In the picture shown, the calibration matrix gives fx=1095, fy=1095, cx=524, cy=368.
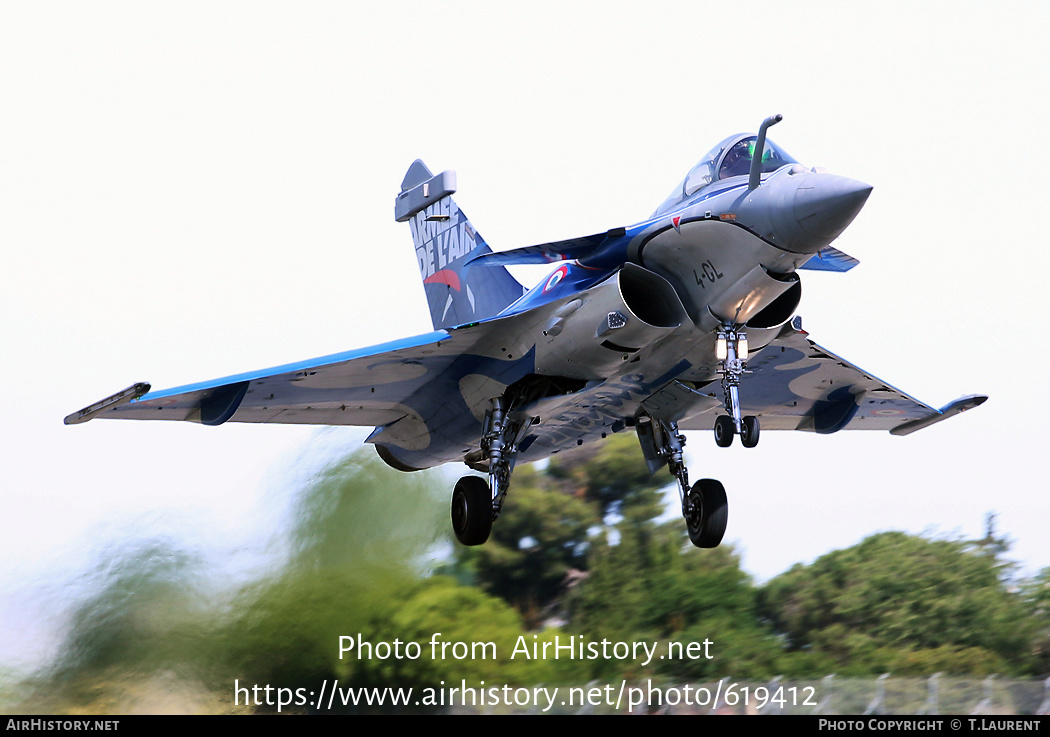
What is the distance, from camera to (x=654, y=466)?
12281mm

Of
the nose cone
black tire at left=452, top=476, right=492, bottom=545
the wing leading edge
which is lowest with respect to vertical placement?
black tire at left=452, top=476, right=492, bottom=545

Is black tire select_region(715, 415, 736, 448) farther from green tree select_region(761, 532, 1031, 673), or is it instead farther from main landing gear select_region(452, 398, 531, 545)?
green tree select_region(761, 532, 1031, 673)

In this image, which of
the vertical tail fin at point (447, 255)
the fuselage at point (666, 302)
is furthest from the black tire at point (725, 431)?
the vertical tail fin at point (447, 255)

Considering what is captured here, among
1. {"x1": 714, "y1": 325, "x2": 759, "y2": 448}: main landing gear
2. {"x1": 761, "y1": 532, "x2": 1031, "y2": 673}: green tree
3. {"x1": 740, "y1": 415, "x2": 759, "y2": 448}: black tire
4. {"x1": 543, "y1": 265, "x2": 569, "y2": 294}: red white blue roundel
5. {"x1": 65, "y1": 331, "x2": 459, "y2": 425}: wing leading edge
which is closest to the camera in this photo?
{"x1": 740, "y1": 415, "x2": 759, "y2": 448}: black tire

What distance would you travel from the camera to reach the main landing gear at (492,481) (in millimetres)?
11539

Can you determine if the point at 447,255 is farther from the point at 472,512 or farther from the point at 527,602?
the point at 527,602

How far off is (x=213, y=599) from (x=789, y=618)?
11034 millimetres

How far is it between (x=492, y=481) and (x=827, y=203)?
4748 millimetres

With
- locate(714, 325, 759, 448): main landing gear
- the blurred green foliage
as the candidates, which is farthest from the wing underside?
the blurred green foliage

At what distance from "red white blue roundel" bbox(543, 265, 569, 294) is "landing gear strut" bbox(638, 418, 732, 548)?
224 centimetres

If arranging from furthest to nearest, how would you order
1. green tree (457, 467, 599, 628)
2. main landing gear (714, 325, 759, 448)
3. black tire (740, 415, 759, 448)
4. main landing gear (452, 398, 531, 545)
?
green tree (457, 467, 599, 628)
main landing gear (452, 398, 531, 545)
main landing gear (714, 325, 759, 448)
black tire (740, 415, 759, 448)

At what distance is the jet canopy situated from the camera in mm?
9602

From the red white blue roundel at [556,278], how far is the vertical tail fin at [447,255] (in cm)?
242

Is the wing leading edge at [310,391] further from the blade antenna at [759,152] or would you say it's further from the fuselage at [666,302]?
the blade antenna at [759,152]
